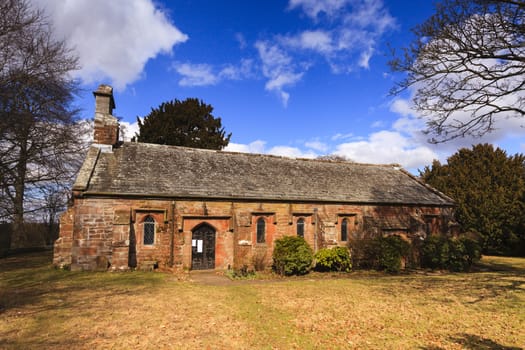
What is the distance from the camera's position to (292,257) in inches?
671

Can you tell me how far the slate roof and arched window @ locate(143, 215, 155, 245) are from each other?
1509 mm

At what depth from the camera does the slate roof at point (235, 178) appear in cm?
1729

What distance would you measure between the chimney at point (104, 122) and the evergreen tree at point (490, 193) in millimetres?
31032

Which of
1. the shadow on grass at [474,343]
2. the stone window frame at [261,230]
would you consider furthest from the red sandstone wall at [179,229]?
the shadow on grass at [474,343]

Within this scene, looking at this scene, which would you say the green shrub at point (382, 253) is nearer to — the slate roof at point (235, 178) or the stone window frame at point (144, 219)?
the slate roof at point (235, 178)

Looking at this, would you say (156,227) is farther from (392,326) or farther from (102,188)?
(392,326)

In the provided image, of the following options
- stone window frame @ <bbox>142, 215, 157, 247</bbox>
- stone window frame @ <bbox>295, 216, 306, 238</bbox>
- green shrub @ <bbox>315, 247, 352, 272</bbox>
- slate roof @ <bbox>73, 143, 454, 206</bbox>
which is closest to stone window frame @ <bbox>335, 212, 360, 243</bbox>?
slate roof @ <bbox>73, 143, 454, 206</bbox>

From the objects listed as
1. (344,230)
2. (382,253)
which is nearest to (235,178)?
(344,230)

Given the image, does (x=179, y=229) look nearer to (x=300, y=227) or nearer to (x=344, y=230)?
(x=300, y=227)

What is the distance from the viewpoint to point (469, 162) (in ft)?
108

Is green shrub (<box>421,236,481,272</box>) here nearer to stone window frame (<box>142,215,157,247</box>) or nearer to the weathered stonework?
the weathered stonework

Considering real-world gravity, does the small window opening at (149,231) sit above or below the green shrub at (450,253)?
above

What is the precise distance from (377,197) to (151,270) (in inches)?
645

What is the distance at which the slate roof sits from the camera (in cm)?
1729
